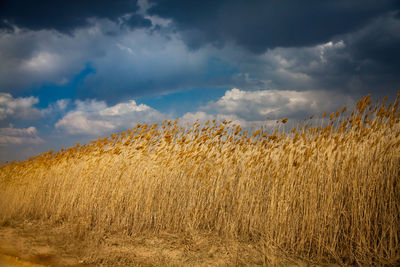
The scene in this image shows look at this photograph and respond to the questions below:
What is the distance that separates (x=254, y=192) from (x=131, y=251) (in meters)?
2.23

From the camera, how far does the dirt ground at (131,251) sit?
3.63 m

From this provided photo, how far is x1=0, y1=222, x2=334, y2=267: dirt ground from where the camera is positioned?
363 centimetres

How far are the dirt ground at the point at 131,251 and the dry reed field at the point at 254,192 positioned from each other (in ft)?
0.37

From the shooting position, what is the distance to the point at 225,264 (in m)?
3.51

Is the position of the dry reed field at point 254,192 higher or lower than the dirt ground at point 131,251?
higher

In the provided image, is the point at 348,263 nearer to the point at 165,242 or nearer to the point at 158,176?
the point at 165,242

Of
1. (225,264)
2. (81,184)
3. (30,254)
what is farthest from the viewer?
(81,184)

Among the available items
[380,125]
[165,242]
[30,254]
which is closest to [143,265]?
[165,242]

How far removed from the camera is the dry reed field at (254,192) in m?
3.78

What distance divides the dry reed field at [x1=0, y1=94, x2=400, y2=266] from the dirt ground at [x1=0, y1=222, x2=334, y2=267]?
112mm

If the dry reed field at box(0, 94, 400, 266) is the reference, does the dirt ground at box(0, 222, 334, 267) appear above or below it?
below

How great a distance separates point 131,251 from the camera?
4.05 m

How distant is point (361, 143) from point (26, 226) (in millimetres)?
6989

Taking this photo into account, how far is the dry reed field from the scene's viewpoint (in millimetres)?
3777
